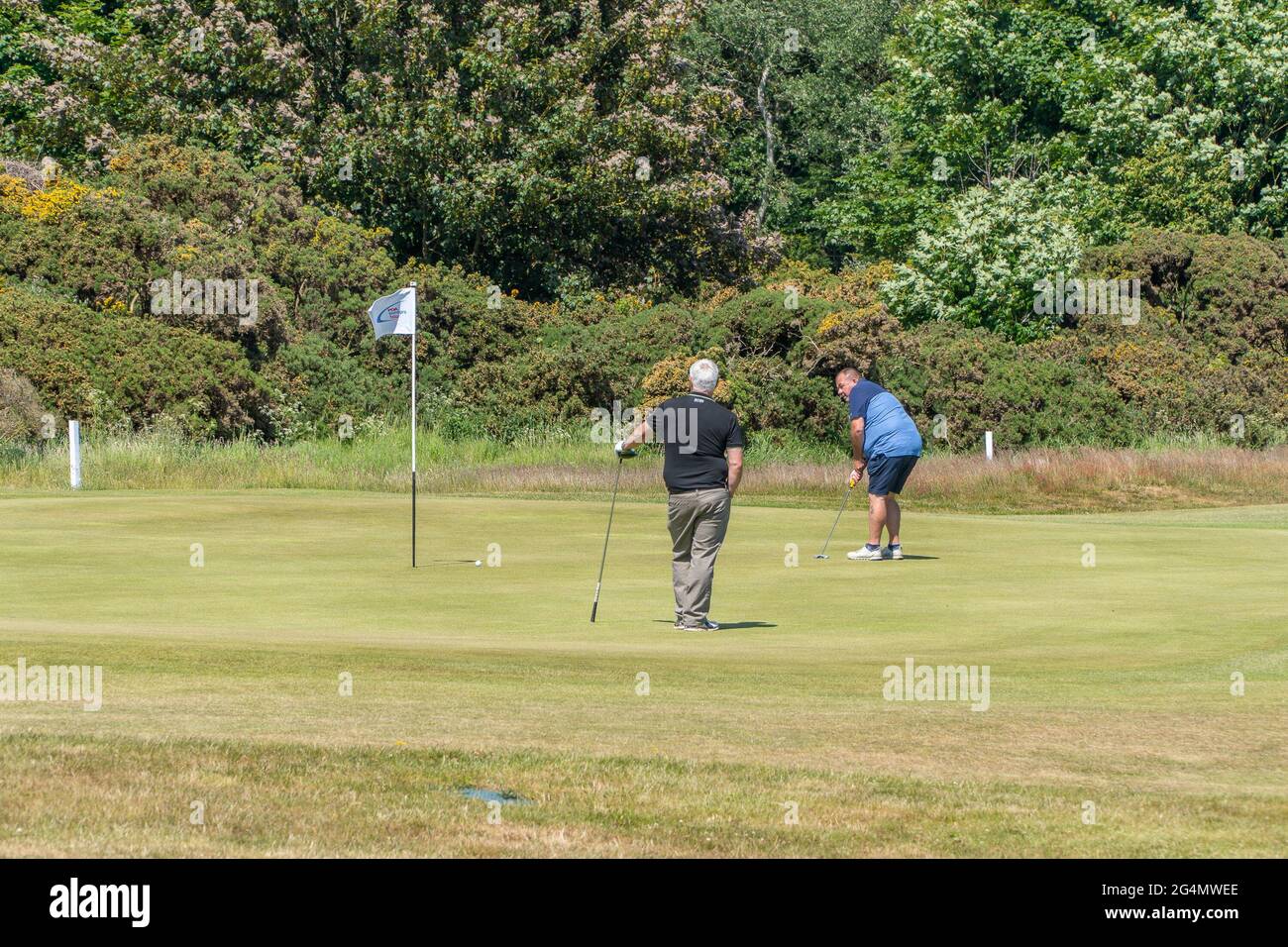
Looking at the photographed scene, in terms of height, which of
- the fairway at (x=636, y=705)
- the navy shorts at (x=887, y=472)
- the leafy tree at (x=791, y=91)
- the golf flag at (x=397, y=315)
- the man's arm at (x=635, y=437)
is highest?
the leafy tree at (x=791, y=91)

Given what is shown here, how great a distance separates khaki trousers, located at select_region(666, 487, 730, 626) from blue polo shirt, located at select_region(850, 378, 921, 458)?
573 centimetres

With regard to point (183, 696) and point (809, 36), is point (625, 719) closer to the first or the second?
point (183, 696)

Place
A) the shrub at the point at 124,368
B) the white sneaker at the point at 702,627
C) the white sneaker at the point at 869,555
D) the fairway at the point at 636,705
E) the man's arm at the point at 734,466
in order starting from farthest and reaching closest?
the shrub at the point at 124,368 < the white sneaker at the point at 869,555 < the man's arm at the point at 734,466 < the white sneaker at the point at 702,627 < the fairway at the point at 636,705

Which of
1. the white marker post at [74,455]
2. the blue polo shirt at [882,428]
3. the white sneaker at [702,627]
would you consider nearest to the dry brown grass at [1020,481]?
the white marker post at [74,455]

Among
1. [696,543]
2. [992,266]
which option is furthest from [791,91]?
[696,543]

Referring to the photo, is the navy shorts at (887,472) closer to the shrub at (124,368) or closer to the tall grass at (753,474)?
the tall grass at (753,474)

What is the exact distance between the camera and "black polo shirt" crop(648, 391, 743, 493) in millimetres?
14188

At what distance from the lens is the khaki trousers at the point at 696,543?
13898mm

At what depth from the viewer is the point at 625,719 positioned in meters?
9.74

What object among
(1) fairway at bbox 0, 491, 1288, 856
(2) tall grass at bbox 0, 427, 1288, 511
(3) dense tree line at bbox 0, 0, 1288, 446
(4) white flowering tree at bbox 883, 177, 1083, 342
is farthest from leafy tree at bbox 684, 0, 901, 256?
(1) fairway at bbox 0, 491, 1288, 856

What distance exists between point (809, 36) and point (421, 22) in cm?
2055

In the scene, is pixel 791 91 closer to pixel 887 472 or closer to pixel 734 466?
pixel 887 472

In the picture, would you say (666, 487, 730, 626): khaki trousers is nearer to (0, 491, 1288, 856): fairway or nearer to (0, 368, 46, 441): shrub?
(0, 491, 1288, 856): fairway
